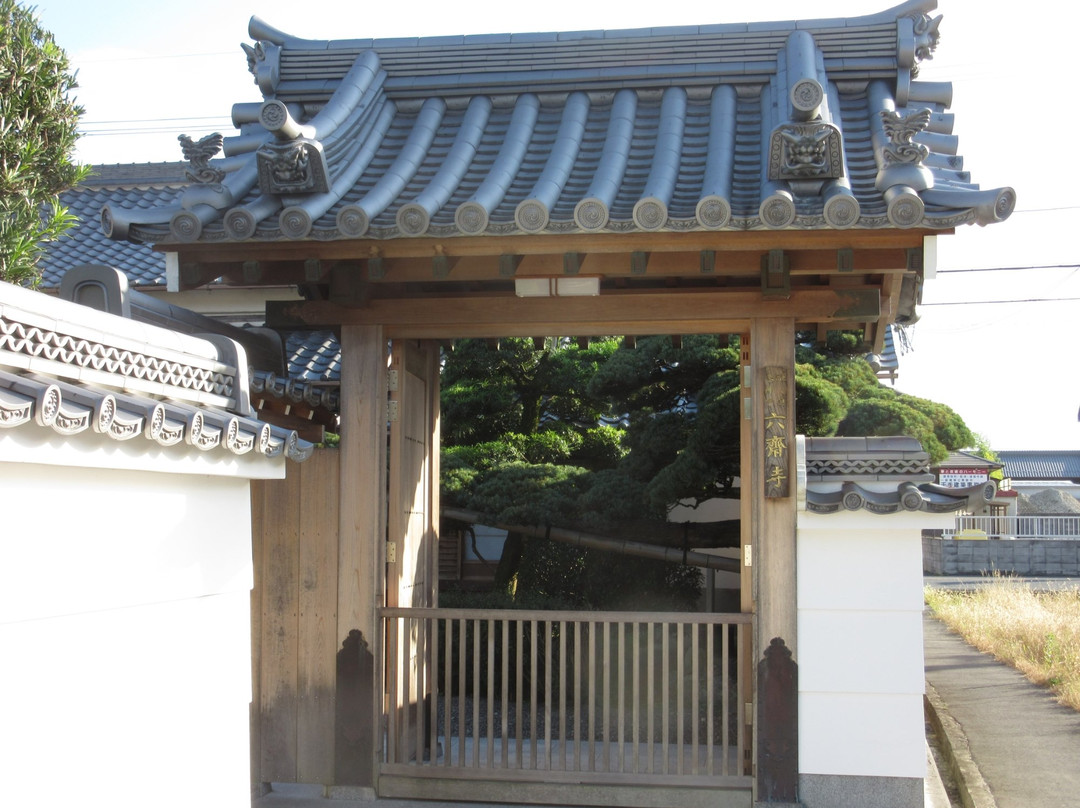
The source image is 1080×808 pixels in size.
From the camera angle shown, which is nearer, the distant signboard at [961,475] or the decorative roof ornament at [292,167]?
the decorative roof ornament at [292,167]

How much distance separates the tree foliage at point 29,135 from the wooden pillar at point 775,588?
12.7ft

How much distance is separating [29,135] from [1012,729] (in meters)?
8.46

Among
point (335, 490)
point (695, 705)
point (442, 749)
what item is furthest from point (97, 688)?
point (442, 749)

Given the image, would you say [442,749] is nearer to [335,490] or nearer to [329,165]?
[335,490]

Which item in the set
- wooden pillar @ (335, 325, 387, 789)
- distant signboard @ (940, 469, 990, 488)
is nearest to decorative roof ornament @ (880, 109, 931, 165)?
wooden pillar @ (335, 325, 387, 789)

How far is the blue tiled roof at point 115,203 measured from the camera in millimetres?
12469

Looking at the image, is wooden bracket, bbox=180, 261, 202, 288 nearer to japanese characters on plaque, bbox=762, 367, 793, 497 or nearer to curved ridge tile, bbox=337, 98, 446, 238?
curved ridge tile, bbox=337, 98, 446, 238

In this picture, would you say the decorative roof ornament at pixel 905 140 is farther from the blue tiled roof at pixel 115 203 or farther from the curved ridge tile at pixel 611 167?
the blue tiled roof at pixel 115 203

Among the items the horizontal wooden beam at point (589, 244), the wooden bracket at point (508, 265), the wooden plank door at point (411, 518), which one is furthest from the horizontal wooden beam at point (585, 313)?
the wooden bracket at point (508, 265)

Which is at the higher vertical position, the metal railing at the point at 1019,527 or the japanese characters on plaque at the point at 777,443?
the japanese characters on plaque at the point at 777,443

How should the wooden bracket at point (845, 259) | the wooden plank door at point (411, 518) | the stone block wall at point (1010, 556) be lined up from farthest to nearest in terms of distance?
1. the stone block wall at point (1010, 556)
2. the wooden plank door at point (411, 518)
3. the wooden bracket at point (845, 259)

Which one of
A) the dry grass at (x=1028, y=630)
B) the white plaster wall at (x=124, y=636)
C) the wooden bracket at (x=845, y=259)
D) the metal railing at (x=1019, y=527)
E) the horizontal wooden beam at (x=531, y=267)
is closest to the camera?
the white plaster wall at (x=124, y=636)

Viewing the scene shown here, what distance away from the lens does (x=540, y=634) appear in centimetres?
1065

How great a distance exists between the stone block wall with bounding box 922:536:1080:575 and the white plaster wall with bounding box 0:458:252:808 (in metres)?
28.0
